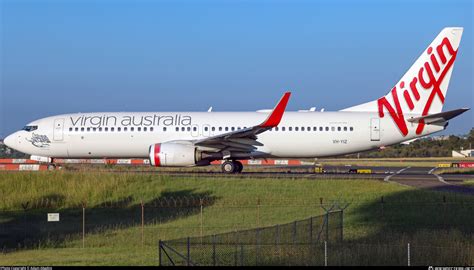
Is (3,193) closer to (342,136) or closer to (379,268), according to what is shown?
(342,136)

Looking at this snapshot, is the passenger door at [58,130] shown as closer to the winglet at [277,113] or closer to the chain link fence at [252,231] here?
the chain link fence at [252,231]

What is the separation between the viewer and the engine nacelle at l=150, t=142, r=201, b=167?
36844 mm

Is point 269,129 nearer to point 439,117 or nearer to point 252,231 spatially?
point 439,117

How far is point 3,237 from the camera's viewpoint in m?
23.4

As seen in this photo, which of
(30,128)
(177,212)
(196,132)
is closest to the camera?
(177,212)

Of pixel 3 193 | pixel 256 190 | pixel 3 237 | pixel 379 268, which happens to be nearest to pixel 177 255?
pixel 379 268

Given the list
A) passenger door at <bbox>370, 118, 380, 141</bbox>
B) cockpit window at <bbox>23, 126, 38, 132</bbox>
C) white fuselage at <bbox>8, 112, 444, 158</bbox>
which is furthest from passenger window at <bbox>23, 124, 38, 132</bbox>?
passenger door at <bbox>370, 118, 380, 141</bbox>

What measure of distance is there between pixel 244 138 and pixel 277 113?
2888 mm

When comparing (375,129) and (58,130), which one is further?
(58,130)

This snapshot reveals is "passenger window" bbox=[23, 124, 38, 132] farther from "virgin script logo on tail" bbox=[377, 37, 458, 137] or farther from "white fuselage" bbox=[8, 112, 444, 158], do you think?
"virgin script logo on tail" bbox=[377, 37, 458, 137]

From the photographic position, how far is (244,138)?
37.8 meters

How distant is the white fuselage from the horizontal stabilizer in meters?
0.42

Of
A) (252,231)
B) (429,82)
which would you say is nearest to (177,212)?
(252,231)

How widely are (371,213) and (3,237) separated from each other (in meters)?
12.3
